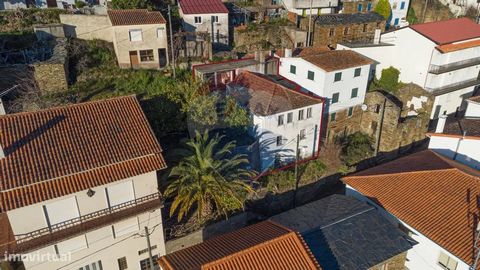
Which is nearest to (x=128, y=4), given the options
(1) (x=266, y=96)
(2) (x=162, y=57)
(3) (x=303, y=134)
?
(2) (x=162, y=57)

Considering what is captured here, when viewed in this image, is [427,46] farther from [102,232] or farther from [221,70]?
[102,232]

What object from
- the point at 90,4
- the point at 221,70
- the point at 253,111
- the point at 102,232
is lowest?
the point at 102,232

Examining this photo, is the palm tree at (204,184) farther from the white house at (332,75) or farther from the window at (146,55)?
the window at (146,55)

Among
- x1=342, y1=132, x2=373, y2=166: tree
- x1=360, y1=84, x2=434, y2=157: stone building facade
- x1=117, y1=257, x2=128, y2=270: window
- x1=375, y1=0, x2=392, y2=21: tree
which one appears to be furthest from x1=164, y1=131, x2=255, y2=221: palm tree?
x1=375, y1=0, x2=392, y2=21: tree

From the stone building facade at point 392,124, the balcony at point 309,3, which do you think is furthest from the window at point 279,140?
the balcony at point 309,3

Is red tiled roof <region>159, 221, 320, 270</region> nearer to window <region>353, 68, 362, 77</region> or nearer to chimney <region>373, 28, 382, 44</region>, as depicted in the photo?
window <region>353, 68, 362, 77</region>

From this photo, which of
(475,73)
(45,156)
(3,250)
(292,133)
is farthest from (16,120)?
(475,73)

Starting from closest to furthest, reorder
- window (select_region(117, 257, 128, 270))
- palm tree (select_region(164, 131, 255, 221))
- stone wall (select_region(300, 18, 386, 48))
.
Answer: window (select_region(117, 257, 128, 270)) → palm tree (select_region(164, 131, 255, 221)) → stone wall (select_region(300, 18, 386, 48))
